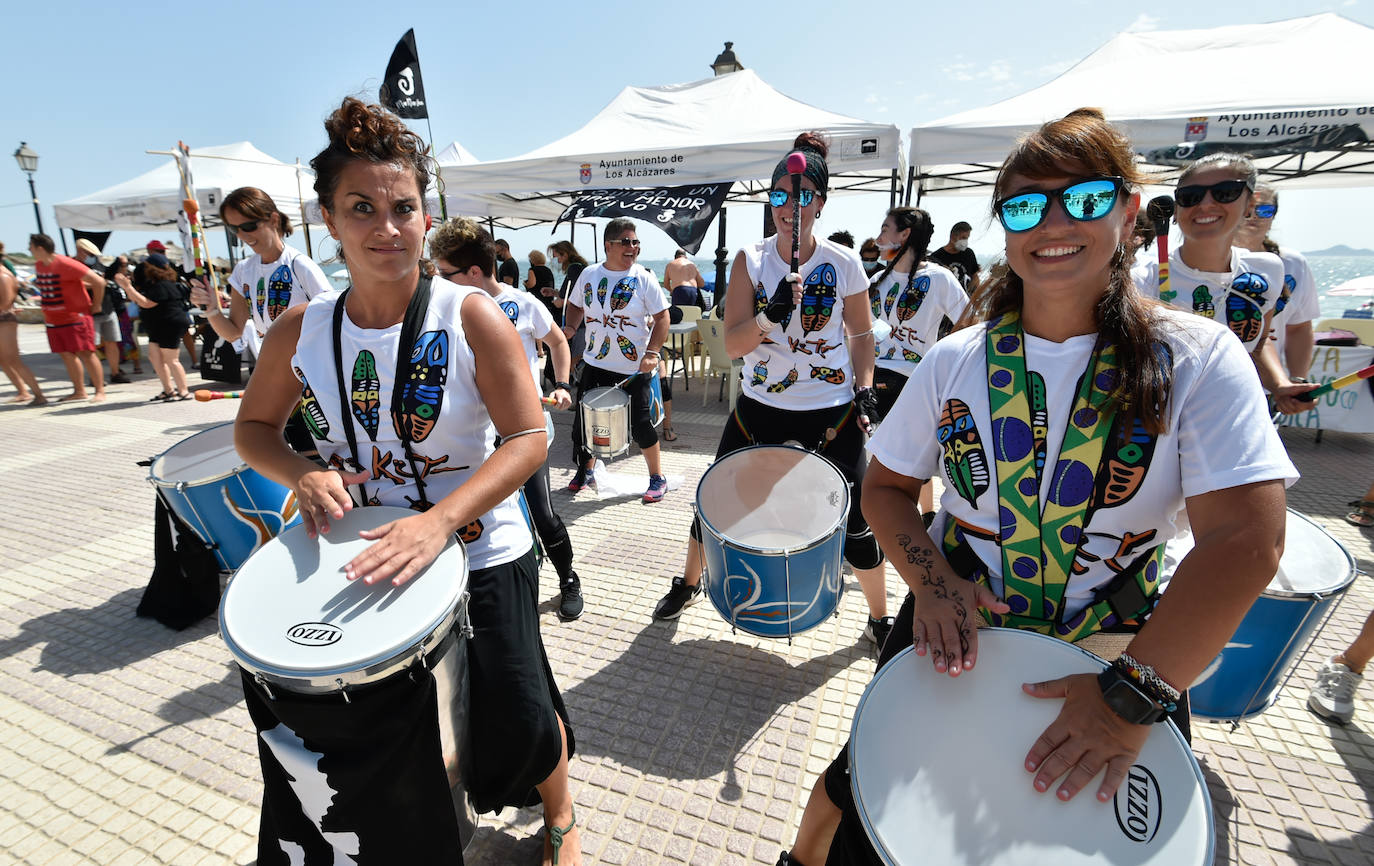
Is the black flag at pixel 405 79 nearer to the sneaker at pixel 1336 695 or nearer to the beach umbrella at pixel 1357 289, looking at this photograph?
the sneaker at pixel 1336 695

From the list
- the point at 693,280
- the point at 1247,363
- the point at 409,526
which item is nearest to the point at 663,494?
the point at 409,526

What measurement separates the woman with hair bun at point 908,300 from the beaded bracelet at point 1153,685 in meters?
3.35

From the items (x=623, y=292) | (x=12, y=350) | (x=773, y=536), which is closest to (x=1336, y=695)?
(x=773, y=536)

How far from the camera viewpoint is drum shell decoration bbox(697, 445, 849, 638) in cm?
222

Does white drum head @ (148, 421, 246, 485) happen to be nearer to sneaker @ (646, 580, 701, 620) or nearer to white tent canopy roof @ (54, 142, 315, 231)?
sneaker @ (646, 580, 701, 620)

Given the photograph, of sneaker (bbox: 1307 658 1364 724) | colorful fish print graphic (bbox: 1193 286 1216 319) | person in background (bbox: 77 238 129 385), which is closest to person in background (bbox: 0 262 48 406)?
person in background (bbox: 77 238 129 385)

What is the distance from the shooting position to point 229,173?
12.7m

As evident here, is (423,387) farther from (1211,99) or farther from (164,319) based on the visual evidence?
(164,319)

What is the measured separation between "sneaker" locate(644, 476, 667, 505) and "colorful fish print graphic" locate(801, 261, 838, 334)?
248cm

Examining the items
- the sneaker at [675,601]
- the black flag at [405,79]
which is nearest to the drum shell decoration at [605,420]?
the sneaker at [675,601]

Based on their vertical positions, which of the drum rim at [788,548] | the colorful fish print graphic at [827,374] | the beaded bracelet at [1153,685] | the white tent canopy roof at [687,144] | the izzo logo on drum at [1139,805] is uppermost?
the white tent canopy roof at [687,144]

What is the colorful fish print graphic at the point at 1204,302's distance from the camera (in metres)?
2.85

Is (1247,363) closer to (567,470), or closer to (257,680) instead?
(257,680)

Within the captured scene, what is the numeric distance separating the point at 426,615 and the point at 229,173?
51.1 feet
